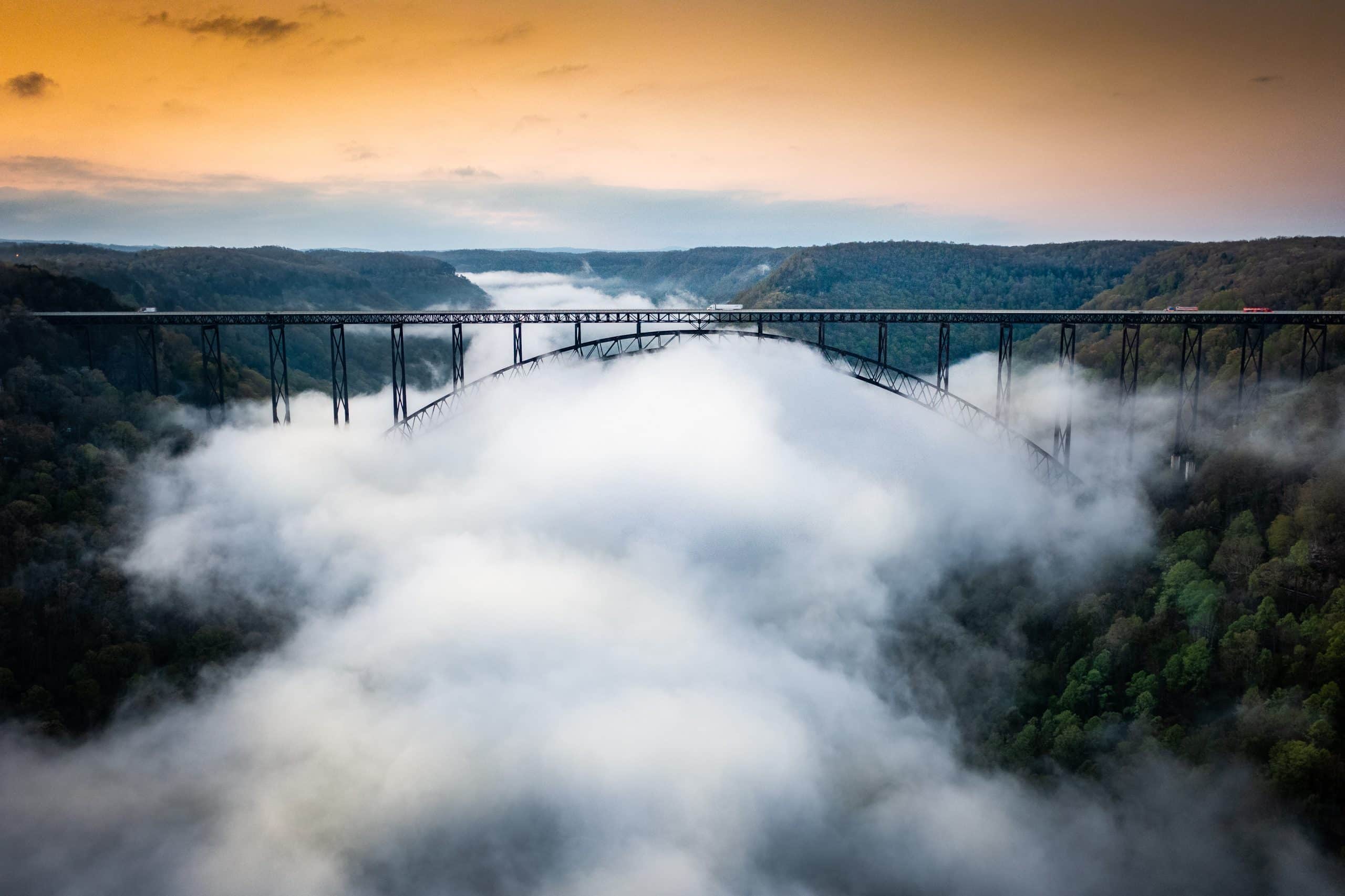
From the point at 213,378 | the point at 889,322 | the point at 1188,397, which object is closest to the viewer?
the point at 889,322

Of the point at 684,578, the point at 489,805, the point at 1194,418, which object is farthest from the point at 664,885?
the point at 1194,418

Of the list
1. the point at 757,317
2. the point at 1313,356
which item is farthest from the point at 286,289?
the point at 1313,356

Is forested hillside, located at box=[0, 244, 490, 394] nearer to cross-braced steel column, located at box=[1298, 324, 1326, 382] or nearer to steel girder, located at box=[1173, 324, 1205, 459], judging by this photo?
steel girder, located at box=[1173, 324, 1205, 459]

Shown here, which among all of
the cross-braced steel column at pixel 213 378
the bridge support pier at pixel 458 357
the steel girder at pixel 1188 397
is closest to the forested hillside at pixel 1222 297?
the steel girder at pixel 1188 397

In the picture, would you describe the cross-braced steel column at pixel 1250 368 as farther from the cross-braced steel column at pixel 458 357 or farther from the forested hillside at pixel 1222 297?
the cross-braced steel column at pixel 458 357

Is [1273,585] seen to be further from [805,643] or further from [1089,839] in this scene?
[805,643]

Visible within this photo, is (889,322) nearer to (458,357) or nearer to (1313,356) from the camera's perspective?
(458,357)
